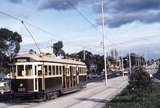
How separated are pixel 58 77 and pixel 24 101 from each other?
3955 mm

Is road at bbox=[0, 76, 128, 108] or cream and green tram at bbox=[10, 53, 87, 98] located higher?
cream and green tram at bbox=[10, 53, 87, 98]

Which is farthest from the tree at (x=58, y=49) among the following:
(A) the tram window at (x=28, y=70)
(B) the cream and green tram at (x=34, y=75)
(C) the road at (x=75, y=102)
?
(A) the tram window at (x=28, y=70)

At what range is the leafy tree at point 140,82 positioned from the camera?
3216 centimetres

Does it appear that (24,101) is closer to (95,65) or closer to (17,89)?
Answer: (17,89)

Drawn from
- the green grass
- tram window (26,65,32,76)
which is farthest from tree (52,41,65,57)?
the green grass

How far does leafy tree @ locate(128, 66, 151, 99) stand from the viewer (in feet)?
105

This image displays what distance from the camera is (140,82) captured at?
32.3 meters

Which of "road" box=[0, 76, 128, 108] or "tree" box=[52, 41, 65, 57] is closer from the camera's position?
"road" box=[0, 76, 128, 108]

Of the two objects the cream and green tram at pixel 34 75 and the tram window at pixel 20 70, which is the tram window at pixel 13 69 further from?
the tram window at pixel 20 70

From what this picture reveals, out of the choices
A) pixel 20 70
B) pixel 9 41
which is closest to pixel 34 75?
pixel 20 70

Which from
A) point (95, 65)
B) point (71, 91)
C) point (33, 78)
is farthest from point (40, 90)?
point (95, 65)

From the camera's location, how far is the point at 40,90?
102 ft

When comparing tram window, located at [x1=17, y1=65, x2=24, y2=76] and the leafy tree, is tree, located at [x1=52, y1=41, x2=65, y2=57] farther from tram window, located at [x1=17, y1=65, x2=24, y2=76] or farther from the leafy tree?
tram window, located at [x1=17, y1=65, x2=24, y2=76]

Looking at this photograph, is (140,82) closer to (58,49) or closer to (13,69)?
(13,69)
